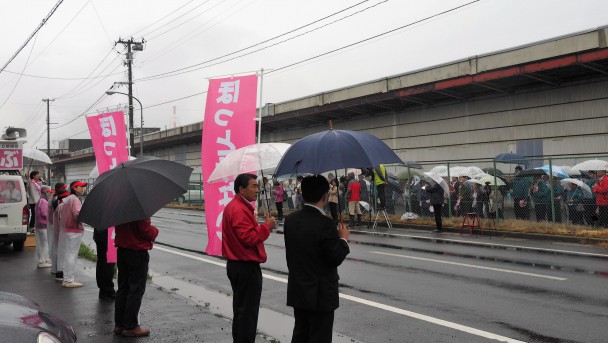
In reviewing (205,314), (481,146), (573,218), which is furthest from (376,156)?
(481,146)

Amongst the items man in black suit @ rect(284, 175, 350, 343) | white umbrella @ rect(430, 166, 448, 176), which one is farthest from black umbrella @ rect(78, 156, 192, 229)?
white umbrella @ rect(430, 166, 448, 176)

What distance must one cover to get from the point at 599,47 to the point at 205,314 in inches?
659

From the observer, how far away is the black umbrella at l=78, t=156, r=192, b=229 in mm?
5418

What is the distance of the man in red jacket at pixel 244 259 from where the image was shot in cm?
468

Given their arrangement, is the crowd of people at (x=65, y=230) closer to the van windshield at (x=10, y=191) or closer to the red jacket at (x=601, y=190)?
the van windshield at (x=10, y=191)

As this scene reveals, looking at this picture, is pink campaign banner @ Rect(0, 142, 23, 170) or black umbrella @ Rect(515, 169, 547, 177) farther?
black umbrella @ Rect(515, 169, 547, 177)

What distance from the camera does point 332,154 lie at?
463cm

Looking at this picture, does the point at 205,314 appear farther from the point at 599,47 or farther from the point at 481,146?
the point at 481,146

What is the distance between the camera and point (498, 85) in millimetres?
21578

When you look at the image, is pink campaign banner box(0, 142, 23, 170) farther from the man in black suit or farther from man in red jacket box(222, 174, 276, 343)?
the man in black suit

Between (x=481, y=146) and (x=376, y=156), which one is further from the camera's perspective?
(x=481, y=146)

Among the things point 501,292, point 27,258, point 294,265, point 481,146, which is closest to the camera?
point 294,265

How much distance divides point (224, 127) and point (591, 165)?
1238 cm

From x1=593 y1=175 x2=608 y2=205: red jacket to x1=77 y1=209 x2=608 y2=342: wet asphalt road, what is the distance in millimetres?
1896
